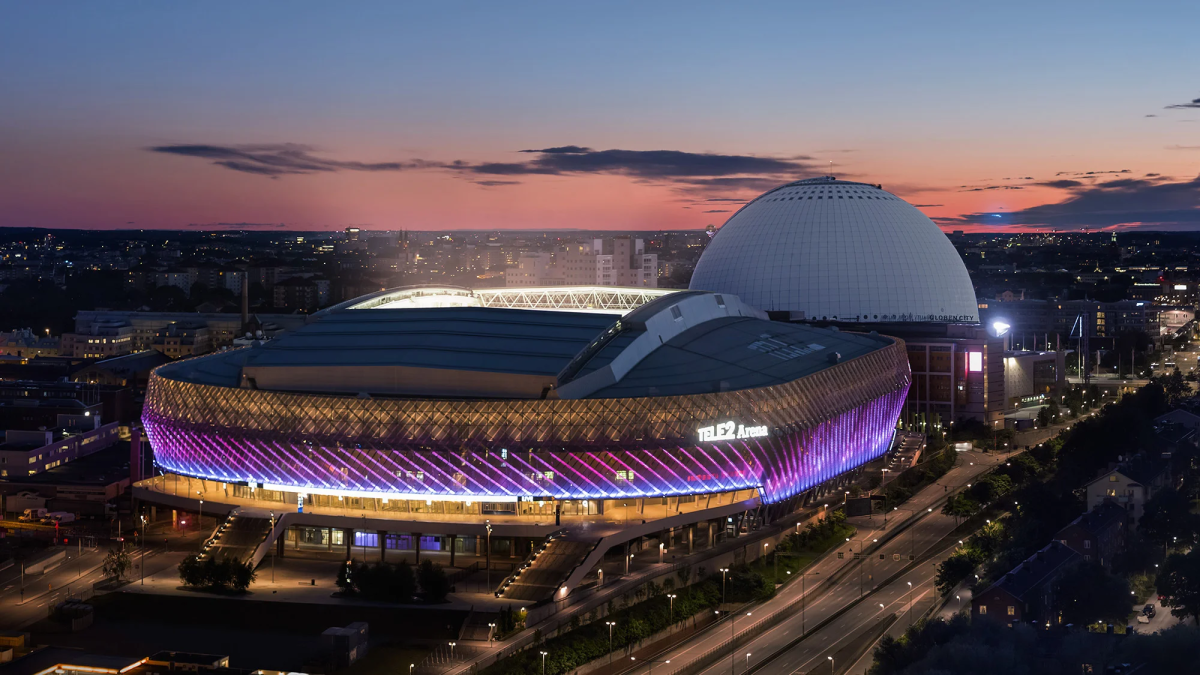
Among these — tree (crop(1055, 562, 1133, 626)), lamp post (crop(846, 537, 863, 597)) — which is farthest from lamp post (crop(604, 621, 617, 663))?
tree (crop(1055, 562, 1133, 626))

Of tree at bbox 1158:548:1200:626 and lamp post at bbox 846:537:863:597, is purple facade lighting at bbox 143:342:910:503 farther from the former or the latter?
tree at bbox 1158:548:1200:626

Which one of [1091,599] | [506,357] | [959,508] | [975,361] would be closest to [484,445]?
[506,357]

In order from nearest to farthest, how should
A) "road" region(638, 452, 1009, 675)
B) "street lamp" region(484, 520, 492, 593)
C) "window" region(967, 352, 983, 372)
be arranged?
1. "road" region(638, 452, 1009, 675)
2. "street lamp" region(484, 520, 492, 593)
3. "window" region(967, 352, 983, 372)

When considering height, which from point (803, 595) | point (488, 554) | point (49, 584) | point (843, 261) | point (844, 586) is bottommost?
point (844, 586)

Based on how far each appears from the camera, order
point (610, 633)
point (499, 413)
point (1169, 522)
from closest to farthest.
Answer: point (610, 633) < point (499, 413) < point (1169, 522)

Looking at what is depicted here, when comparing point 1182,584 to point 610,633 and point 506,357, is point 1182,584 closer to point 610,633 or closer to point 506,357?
point 610,633

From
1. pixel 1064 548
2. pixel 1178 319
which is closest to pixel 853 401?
pixel 1064 548

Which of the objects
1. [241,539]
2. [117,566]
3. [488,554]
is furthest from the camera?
[241,539]
